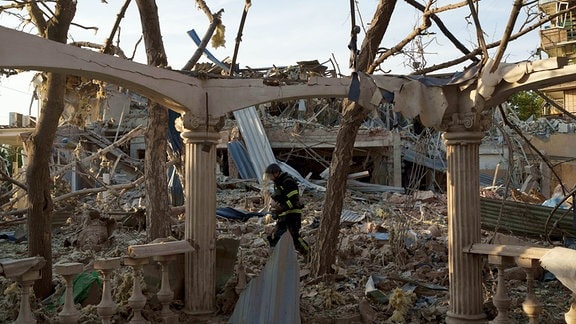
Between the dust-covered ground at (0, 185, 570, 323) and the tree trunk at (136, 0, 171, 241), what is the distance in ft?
2.93

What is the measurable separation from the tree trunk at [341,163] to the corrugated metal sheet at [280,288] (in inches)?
116

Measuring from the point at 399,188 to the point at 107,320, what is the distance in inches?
602

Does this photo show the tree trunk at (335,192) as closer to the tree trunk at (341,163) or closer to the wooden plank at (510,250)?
the tree trunk at (341,163)

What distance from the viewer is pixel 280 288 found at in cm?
550

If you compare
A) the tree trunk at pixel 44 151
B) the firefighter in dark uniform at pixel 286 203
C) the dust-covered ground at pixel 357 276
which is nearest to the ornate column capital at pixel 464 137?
the dust-covered ground at pixel 357 276

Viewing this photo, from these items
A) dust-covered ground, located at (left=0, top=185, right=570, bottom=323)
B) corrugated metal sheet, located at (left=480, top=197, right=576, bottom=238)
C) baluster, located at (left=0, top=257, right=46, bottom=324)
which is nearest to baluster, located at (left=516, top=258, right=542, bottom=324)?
dust-covered ground, located at (left=0, top=185, right=570, bottom=323)

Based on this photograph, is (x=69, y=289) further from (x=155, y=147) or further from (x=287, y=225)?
(x=155, y=147)

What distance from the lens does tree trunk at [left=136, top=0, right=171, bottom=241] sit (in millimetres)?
9250

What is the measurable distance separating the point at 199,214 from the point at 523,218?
6758 millimetres

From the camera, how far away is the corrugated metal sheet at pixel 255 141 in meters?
19.0

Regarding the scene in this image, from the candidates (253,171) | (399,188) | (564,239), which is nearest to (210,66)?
(253,171)

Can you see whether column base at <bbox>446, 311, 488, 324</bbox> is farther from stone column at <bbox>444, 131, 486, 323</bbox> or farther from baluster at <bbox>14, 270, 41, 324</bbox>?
baluster at <bbox>14, 270, 41, 324</bbox>

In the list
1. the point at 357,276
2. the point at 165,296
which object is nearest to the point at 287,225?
the point at 357,276

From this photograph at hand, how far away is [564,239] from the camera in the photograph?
9.94m
